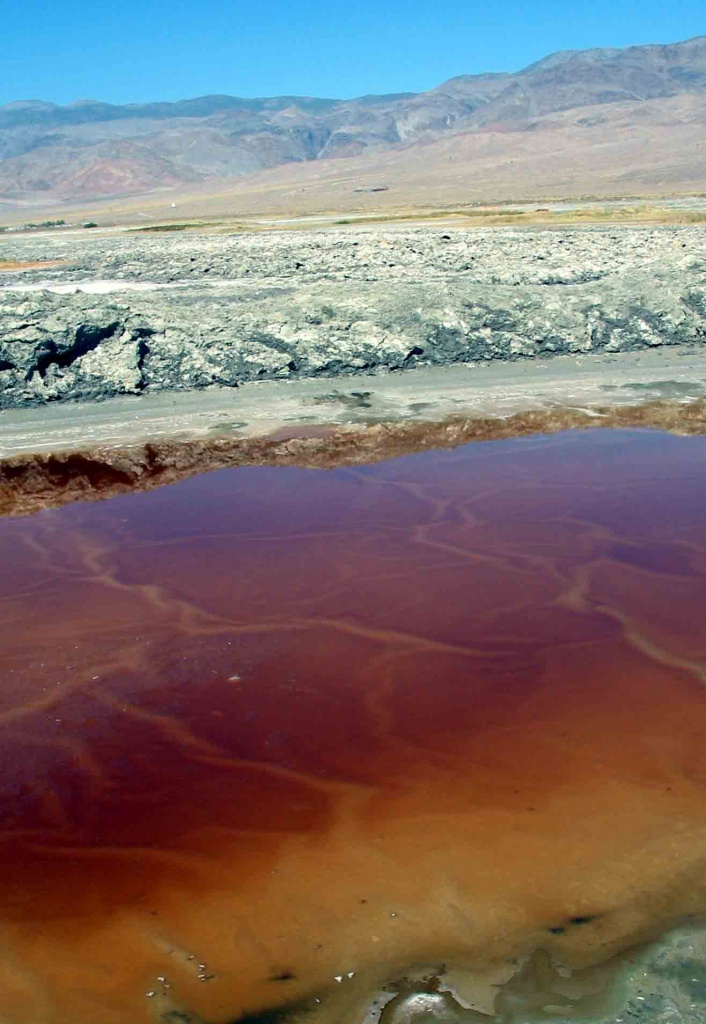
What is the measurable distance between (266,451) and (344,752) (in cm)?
675

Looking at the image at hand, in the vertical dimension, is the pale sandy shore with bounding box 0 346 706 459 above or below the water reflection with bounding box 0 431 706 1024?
above

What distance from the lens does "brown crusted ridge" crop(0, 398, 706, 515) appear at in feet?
36.5

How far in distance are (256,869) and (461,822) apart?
103 centimetres

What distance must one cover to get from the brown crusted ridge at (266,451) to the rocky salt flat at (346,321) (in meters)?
2.80

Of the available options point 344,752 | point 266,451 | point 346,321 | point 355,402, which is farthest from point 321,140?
point 344,752

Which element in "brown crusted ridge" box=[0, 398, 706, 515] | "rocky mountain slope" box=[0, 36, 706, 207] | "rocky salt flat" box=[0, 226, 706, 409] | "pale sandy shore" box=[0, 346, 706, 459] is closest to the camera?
"brown crusted ridge" box=[0, 398, 706, 515]

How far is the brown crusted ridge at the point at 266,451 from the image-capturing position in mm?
11133

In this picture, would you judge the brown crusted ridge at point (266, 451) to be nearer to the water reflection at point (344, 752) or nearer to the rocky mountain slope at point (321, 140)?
the water reflection at point (344, 752)

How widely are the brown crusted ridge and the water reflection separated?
120cm

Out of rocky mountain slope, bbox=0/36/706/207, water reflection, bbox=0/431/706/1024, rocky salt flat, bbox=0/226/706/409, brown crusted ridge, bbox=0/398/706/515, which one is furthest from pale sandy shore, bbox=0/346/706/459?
rocky mountain slope, bbox=0/36/706/207

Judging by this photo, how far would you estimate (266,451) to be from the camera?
1212 centimetres

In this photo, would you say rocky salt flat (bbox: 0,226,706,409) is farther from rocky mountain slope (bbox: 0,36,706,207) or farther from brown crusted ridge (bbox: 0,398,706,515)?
rocky mountain slope (bbox: 0,36,706,207)

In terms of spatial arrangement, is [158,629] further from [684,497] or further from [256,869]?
[684,497]

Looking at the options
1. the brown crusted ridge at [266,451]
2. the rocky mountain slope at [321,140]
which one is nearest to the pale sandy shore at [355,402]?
the brown crusted ridge at [266,451]
